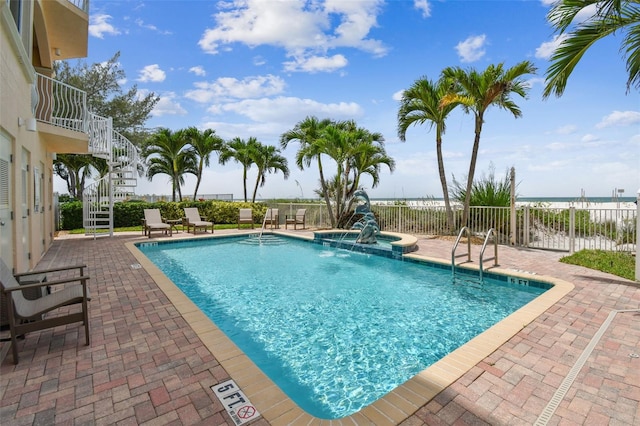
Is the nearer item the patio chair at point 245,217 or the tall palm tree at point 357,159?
the tall palm tree at point 357,159

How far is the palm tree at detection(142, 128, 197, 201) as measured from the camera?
23.0 m

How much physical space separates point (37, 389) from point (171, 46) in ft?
41.6

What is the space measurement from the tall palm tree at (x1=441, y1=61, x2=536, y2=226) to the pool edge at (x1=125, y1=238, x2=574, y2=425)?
7.70 m

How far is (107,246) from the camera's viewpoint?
10094mm

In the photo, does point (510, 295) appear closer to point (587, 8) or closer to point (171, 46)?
point (587, 8)

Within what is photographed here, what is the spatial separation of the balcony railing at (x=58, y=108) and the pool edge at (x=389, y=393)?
25.0 ft

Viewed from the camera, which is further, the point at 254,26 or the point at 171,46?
the point at 171,46

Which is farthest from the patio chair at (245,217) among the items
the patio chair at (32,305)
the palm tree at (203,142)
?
the patio chair at (32,305)

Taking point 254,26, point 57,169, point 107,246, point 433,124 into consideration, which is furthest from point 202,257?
point 57,169

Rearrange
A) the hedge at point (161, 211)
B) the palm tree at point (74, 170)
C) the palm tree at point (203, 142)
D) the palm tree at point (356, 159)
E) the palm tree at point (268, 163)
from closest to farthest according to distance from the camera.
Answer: the palm tree at point (356, 159) → the hedge at point (161, 211) → the palm tree at point (268, 163) → the palm tree at point (203, 142) → the palm tree at point (74, 170)

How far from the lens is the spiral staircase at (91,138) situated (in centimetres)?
833

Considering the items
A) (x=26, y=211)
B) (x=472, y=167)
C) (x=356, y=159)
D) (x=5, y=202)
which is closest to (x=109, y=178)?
(x=26, y=211)

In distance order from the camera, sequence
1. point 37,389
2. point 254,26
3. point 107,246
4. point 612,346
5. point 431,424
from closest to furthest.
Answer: point 431,424 → point 37,389 → point 612,346 → point 254,26 → point 107,246

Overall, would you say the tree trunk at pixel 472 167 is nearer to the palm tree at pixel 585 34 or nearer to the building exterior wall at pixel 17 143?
the palm tree at pixel 585 34
